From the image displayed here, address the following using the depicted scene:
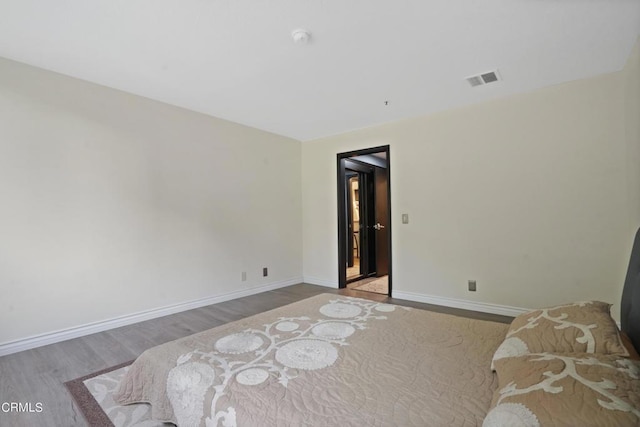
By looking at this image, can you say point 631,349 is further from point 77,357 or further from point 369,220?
point 369,220

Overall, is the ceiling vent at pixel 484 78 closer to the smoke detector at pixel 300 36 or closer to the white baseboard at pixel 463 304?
the smoke detector at pixel 300 36

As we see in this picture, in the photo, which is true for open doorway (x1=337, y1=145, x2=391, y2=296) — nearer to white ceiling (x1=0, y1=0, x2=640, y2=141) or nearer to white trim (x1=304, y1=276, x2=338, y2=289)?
white trim (x1=304, y1=276, x2=338, y2=289)

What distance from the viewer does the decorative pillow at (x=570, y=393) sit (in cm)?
73

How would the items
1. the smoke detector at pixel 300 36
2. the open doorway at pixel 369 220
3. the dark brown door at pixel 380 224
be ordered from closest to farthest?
the smoke detector at pixel 300 36, the open doorway at pixel 369 220, the dark brown door at pixel 380 224

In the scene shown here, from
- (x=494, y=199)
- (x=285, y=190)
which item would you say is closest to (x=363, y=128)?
(x=285, y=190)

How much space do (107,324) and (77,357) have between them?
613 mm

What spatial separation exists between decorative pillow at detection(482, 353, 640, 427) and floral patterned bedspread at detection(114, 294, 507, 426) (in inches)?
6.5

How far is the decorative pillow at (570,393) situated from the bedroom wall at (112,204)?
3.49 m

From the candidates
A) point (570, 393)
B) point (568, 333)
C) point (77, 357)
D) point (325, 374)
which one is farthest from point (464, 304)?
point (77, 357)

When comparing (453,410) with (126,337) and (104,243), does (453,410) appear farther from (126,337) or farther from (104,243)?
(104,243)

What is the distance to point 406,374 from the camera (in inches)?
49.5

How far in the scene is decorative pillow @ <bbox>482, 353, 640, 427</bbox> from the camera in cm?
73
